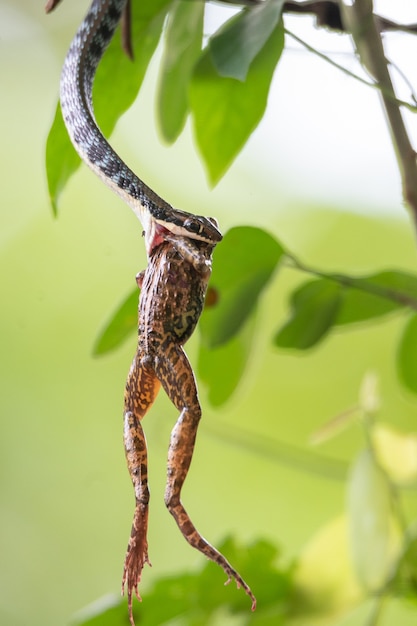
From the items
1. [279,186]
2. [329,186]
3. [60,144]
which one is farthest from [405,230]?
[60,144]

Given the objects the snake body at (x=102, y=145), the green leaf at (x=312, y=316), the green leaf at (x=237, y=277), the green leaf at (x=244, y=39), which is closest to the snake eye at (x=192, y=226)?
the snake body at (x=102, y=145)

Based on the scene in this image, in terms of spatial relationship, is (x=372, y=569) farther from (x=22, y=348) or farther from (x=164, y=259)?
(x=22, y=348)

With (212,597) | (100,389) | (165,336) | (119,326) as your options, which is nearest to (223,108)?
(119,326)

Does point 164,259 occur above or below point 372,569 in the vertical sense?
above

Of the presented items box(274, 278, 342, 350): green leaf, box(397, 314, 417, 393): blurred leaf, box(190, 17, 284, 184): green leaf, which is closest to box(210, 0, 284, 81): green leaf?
box(190, 17, 284, 184): green leaf

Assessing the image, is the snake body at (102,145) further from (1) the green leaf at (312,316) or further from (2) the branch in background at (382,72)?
(1) the green leaf at (312,316)

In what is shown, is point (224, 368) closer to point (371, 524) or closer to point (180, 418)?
point (371, 524)

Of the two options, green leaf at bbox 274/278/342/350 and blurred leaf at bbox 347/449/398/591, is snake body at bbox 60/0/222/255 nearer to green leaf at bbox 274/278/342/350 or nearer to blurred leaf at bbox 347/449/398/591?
green leaf at bbox 274/278/342/350
